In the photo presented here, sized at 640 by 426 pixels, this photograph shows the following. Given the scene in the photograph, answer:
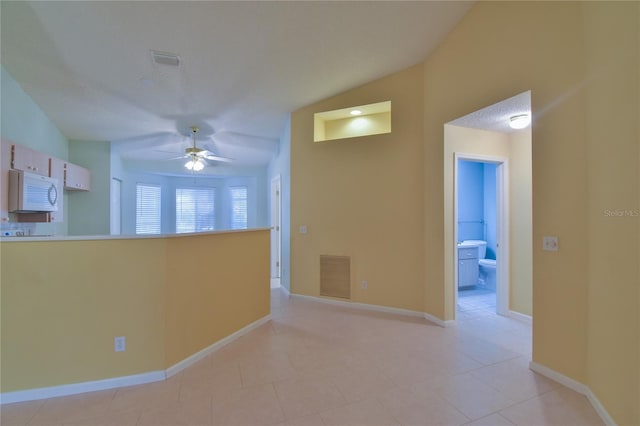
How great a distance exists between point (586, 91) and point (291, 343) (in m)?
3.19

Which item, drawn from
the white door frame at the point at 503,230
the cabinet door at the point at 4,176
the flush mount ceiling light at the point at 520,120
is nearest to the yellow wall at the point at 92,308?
the cabinet door at the point at 4,176

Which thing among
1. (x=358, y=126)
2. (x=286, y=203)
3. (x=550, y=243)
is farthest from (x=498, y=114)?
(x=286, y=203)

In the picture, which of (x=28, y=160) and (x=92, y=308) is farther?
(x=28, y=160)

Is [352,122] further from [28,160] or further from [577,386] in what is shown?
[28,160]

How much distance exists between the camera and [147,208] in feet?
24.4

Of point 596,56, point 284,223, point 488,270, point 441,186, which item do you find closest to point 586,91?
point 596,56

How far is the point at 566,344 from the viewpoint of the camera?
2.26 m

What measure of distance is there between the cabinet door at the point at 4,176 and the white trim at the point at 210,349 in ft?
8.30

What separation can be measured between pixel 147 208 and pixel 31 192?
4099 mm

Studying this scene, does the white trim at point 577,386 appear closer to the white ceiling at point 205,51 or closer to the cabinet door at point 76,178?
the white ceiling at point 205,51

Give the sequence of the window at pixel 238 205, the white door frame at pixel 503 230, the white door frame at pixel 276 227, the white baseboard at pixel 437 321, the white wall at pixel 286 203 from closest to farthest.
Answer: the white baseboard at pixel 437 321 → the white door frame at pixel 503 230 → the white wall at pixel 286 203 → the white door frame at pixel 276 227 → the window at pixel 238 205

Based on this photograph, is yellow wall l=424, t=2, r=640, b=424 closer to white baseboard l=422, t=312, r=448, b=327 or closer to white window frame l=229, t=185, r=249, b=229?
white baseboard l=422, t=312, r=448, b=327

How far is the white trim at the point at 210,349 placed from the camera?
2.44 m

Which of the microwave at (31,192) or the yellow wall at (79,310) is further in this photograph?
the microwave at (31,192)
